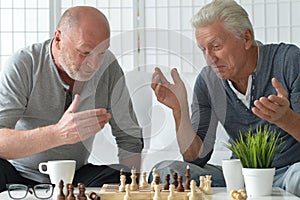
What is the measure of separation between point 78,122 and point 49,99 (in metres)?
0.61

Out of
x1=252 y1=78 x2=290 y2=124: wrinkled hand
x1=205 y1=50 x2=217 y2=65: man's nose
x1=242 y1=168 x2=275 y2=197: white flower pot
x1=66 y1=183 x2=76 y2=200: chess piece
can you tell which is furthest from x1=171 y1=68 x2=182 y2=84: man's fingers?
x1=66 y1=183 x2=76 y2=200: chess piece

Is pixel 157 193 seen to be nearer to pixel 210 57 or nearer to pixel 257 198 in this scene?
pixel 257 198

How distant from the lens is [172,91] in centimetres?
242

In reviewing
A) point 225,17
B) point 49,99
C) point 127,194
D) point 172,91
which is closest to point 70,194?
point 127,194

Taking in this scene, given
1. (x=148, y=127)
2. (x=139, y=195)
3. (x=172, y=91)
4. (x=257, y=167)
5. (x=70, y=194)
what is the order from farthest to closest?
(x=148, y=127), (x=172, y=91), (x=257, y=167), (x=139, y=195), (x=70, y=194)

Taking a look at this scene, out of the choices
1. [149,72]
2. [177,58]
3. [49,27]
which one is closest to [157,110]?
[149,72]

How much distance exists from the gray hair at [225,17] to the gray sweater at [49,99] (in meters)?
0.47

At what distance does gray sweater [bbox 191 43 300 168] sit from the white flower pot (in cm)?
57

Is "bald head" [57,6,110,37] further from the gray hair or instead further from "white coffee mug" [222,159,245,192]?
"white coffee mug" [222,159,245,192]

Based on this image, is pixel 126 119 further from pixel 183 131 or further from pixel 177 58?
pixel 177 58

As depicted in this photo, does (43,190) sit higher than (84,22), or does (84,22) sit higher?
(84,22)

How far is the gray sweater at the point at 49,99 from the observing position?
8.26ft

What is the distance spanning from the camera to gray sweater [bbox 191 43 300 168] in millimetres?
2418

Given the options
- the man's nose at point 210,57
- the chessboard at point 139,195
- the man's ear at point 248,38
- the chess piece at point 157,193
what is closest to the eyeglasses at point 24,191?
the chessboard at point 139,195
